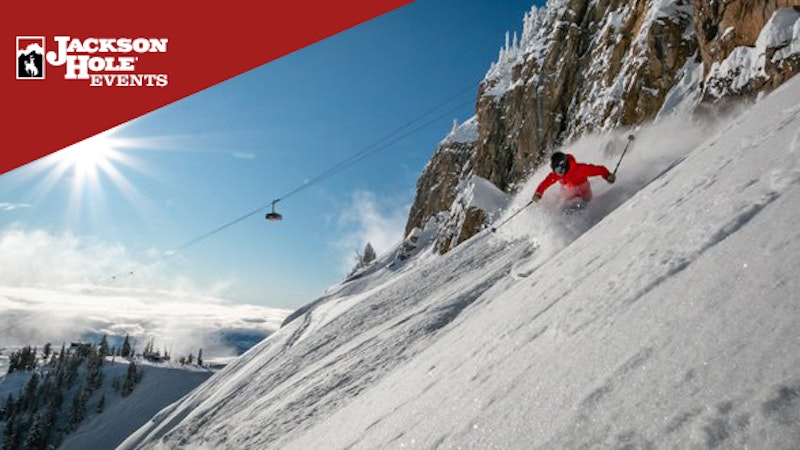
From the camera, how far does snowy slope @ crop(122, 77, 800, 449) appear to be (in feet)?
6.46

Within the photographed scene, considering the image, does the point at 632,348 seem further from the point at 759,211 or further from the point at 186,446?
the point at 186,446

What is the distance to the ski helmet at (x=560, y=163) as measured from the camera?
9.75m

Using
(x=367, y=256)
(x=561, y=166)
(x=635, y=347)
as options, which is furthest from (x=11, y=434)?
(x=635, y=347)

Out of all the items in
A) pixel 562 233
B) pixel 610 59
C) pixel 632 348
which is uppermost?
pixel 610 59

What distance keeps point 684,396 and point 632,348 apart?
596 millimetres

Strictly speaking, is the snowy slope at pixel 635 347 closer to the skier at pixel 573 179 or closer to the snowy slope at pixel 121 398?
the skier at pixel 573 179

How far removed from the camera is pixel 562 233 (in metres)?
9.41

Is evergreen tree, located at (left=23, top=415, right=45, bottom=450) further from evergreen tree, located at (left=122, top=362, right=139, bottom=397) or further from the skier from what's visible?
the skier

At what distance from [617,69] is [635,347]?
3342cm

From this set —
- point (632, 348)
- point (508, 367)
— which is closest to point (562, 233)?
point (508, 367)

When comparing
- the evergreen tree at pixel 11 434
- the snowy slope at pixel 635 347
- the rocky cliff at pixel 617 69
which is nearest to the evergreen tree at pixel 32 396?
the evergreen tree at pixel 11 434

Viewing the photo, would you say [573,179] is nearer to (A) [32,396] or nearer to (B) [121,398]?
(B) [121,398]

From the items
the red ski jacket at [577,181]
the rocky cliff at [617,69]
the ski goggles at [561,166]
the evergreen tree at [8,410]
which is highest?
the evergreen tree at [8,410]

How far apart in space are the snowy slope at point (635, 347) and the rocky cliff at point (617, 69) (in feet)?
28.5
